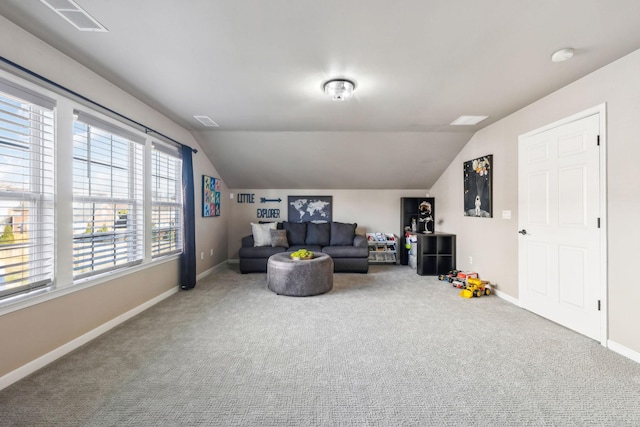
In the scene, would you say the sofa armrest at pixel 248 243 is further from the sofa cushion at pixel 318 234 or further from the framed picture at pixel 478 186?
the framed picture at pixel 478 186

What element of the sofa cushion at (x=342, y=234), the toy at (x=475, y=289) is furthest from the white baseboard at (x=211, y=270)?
the toy at (x=475, y=289)

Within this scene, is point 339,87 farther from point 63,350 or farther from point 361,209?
point 361,209

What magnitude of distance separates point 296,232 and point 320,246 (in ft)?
1.99

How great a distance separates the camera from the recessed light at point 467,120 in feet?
11.7

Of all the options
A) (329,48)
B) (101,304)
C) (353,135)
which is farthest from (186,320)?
(353,135)

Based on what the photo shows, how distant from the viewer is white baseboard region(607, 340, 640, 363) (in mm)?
2047

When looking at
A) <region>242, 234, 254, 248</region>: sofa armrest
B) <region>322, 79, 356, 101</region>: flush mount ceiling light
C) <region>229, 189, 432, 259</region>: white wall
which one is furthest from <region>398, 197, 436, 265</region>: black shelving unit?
<region>322, 79, 356, 101</region>: flush mount ceiling light

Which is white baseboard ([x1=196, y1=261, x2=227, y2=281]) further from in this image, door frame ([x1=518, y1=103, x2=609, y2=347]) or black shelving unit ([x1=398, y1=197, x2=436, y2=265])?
door frame ([x1=518, y1=103, x2=609, y2=347])

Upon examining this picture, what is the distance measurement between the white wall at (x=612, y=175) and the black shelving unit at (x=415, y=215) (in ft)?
6.41

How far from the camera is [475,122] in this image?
3734 millimetres

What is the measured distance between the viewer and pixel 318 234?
18.2 feet

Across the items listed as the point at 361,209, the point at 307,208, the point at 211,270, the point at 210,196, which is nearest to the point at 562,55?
the point at 361,209

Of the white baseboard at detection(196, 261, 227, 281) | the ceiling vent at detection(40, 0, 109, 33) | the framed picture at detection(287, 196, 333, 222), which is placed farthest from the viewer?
the framed picture at detection(287, 196, 333, 222)

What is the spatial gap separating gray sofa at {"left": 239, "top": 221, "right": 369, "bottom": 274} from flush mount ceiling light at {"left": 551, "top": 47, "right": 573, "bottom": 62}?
3613 millimetres
